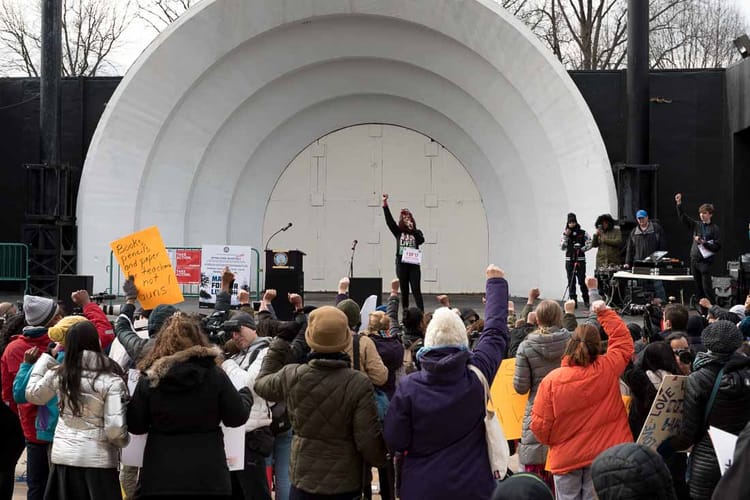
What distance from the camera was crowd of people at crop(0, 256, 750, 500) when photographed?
375 centimetres

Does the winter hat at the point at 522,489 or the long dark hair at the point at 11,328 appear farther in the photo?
the long dark hair at the point at 11,328

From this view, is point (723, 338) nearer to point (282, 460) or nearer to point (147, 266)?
point (282, 460)

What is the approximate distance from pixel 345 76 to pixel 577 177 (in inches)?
205

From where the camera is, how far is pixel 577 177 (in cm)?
1484

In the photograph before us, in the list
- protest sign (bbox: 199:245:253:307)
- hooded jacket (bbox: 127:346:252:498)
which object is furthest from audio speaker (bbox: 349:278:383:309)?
hooded jacket (bbox: 127:346:252:498)

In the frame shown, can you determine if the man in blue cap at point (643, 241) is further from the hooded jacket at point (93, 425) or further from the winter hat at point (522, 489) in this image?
the winter hat at point (522, 489)

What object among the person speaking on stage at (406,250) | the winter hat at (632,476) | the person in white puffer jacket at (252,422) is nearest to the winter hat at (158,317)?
the person in white puffer jacket at (252,422)

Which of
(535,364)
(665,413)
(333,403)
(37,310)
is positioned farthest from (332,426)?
(37,310)

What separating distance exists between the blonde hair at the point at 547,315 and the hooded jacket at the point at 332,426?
166 centimetres

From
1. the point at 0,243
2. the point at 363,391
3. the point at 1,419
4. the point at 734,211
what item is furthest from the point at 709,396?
the point at 0,243

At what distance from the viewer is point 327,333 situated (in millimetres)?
3852

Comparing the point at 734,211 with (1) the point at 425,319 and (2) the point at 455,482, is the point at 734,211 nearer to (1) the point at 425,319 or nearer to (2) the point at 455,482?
(1) the point at 425,319

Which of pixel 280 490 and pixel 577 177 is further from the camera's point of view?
pixel 577 177

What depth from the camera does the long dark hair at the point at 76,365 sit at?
4.27m
